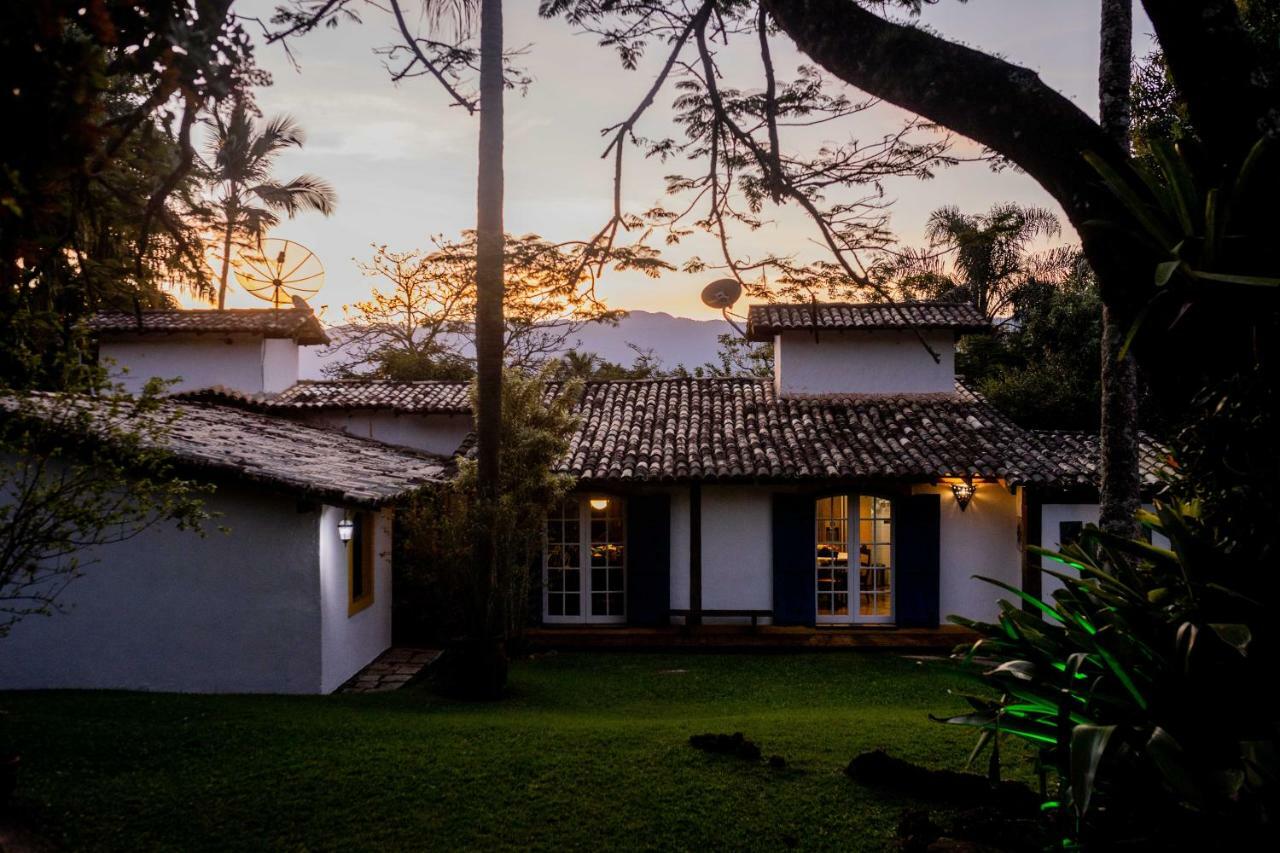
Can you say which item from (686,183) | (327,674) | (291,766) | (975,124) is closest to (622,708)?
(327,674)

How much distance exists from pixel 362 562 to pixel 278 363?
7.22 meters

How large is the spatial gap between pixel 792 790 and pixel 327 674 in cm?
598

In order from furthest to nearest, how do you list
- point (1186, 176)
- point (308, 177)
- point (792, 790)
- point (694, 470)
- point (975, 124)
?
1. point (308, 177)
2. point (694, 470)
3. point (792, 790)
4. point (975, 124)
5. point (1186, 176)

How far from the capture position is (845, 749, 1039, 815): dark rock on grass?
484 centimetres

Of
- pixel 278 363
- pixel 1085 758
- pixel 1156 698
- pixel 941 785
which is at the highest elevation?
pixel 278 363

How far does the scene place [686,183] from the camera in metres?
5.04

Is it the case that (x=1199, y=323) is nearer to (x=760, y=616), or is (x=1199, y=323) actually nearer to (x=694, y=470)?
(x=694, y=470)

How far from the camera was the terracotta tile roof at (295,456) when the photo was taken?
29.7 feet

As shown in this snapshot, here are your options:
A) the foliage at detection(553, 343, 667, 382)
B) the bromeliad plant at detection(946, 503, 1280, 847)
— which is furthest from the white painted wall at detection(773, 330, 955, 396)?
the bromeliad plant at detection(946, 503, 1280, 847)

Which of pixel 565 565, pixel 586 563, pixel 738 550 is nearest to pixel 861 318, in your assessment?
pixel 738 550

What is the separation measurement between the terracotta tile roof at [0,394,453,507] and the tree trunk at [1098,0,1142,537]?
7194mm

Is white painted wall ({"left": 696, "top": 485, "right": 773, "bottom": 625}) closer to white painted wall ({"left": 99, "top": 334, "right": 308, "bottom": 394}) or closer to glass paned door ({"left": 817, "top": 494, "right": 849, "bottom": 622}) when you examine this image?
glass paned door ({"left": 817, "top": 494, "right": 849, "bottom": 622})

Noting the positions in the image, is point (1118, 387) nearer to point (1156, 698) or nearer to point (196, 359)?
point (1156, 698)

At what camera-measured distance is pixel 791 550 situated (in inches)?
548
